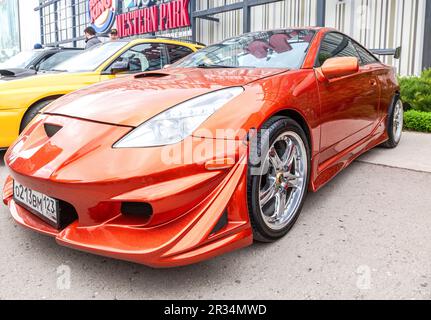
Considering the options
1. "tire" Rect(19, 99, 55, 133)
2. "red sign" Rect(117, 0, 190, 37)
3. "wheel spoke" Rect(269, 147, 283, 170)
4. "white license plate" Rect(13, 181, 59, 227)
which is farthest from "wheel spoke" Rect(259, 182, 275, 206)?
"red sign" Rect(117, 0, 190, 37)

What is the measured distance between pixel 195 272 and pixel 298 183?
2.80 feet

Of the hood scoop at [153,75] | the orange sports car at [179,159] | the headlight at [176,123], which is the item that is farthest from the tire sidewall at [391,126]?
the headlight at [176,123]

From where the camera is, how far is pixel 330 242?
222cm

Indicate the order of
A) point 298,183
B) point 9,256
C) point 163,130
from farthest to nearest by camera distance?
point 298,183 < point 9,256 < point 163,130

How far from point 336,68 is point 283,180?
0.84 meters

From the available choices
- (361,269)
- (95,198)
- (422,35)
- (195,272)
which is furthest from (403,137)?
(95,198)

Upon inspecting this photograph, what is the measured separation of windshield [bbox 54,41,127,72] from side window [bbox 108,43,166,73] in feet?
0.46

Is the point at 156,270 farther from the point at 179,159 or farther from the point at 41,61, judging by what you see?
the point at 41,61

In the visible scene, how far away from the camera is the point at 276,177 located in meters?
2.26

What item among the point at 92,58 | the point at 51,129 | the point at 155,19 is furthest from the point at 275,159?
the point at 155,19

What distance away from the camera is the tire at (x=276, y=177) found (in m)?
1.96

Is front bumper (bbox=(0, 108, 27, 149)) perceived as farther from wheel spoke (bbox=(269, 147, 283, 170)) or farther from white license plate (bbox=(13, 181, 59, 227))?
wheel spoke (bbox=(269, 147, 283, 170))

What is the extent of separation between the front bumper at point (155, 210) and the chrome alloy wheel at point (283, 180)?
37 centimetres

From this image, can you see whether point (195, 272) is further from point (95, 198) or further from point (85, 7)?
point (85, 7)
